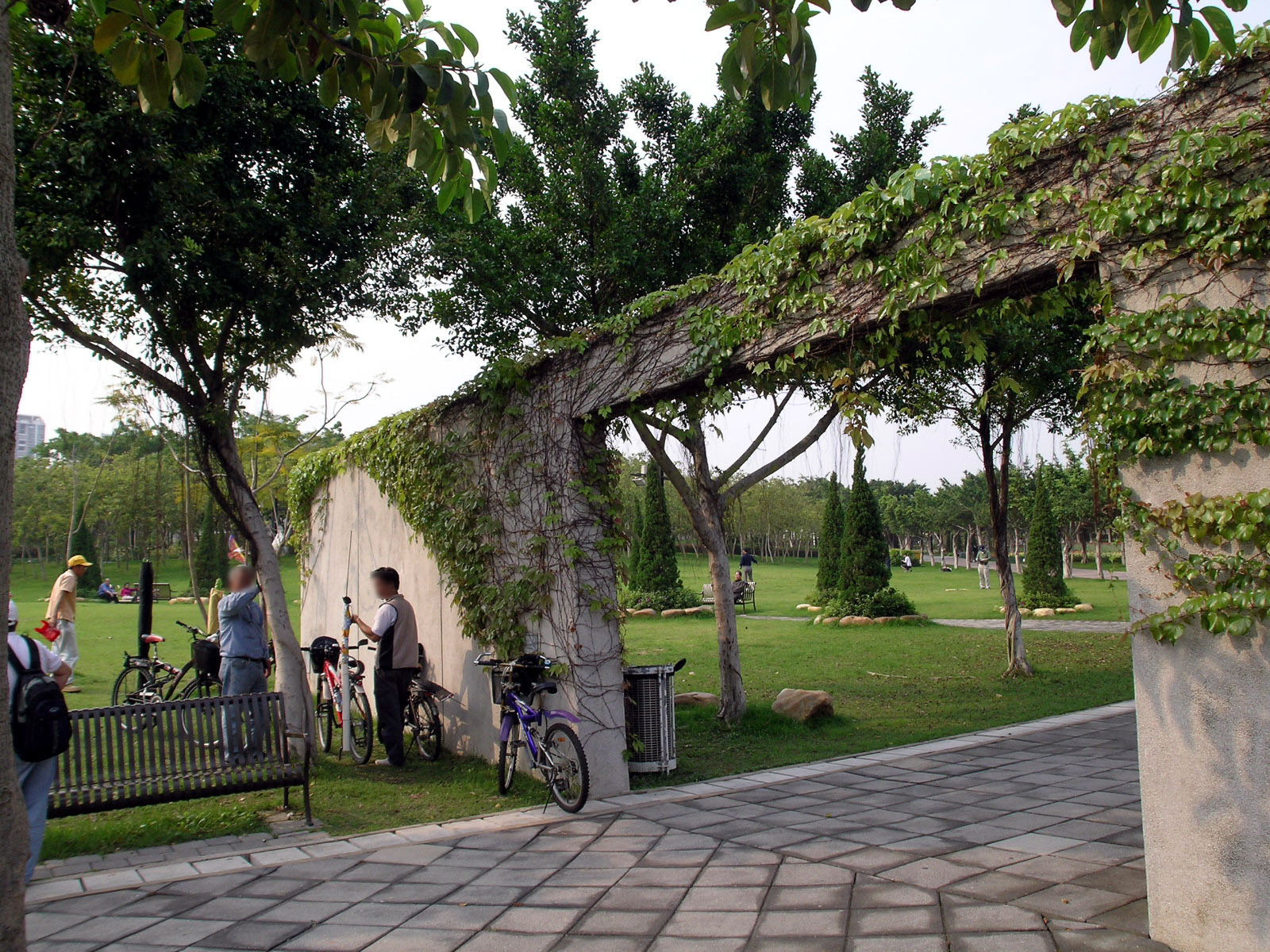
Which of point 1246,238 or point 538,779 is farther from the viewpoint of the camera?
point 538,779

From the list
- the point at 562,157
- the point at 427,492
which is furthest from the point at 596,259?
the point at 427,492

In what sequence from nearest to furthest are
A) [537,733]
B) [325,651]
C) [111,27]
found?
[111,27]
[537,733]
[325,651]

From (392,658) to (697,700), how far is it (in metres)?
3.80

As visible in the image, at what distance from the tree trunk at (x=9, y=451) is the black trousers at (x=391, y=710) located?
17.0 ft

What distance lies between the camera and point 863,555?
A: 21.1 metres

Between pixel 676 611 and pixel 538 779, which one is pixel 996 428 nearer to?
pixel 538 779

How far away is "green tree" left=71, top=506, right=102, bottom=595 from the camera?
116 feet

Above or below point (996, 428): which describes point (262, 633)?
below

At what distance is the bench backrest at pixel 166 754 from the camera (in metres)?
5.09

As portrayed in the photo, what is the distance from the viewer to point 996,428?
12.5 m

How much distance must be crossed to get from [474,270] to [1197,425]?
686cm

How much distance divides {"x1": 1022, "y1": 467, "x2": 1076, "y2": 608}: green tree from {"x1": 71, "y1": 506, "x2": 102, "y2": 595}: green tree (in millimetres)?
33501

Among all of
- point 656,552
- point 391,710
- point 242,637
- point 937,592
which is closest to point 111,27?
point 391,710

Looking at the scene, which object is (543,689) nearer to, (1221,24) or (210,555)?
(1221,24)
